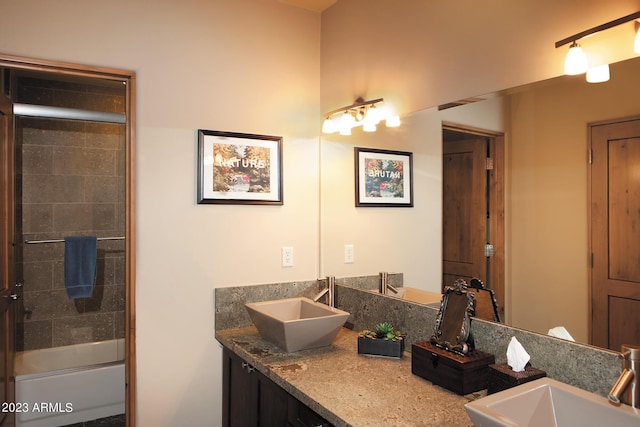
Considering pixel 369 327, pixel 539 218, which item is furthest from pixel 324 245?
pixel 539 218

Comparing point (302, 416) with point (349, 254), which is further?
point (349, 254)

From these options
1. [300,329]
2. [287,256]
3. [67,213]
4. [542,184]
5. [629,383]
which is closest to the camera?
[629,383]

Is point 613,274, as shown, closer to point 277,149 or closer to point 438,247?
point 438,247

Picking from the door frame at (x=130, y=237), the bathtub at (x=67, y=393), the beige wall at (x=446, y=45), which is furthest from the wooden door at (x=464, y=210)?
the bathtub at (x=67, y=393)

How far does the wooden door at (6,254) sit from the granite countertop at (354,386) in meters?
1.49

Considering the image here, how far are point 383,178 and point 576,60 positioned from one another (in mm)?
1087

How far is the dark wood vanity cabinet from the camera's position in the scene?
161 cm

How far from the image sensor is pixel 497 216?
1.61 metres

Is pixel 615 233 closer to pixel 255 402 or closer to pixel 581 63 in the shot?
pixel 581 63

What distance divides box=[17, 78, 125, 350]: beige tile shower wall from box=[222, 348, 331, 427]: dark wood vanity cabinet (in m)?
1.99

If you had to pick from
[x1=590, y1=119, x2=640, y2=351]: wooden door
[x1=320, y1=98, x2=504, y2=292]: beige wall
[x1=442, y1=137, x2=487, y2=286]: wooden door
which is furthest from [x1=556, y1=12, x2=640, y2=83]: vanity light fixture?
[x1=442, y1=137, x2=487, y2=286]: wooden door

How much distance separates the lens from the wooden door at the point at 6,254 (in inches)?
98.9

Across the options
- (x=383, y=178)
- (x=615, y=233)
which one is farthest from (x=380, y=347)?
(x=615, y=233)

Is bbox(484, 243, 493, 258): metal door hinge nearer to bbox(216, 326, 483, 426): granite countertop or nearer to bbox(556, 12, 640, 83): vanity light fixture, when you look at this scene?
bbox(216, 326, 483, 426): granite countertop
